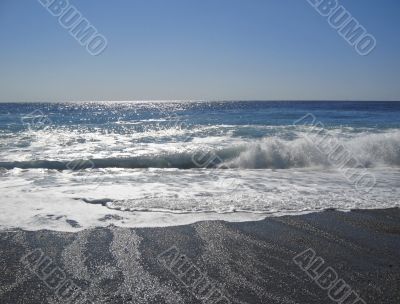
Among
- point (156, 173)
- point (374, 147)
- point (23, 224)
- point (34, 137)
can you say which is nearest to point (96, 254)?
point (23, 224)

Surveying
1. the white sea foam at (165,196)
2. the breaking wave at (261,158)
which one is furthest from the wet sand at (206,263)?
the breaking wave at (261,158)

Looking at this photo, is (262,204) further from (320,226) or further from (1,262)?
(1,262)

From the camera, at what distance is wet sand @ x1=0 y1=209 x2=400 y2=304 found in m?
3.46

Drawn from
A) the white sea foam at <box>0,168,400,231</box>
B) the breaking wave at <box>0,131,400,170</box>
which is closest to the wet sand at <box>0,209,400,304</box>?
the white sea foam at <box>0,168,400,231</box>

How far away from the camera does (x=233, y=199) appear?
7176 mm

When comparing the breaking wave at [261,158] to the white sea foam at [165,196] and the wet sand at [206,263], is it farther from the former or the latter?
the wet sand at [206,263]

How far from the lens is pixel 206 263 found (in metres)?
4.16

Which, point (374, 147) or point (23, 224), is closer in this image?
point (23, 224)

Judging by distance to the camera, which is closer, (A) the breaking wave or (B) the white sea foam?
(B) the white sea foam

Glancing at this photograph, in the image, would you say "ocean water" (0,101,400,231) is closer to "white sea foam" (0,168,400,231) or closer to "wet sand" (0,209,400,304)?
"white sea foam" (0,168,400,231)

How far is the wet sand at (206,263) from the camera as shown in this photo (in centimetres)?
346

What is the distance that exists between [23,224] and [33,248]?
3.75ft

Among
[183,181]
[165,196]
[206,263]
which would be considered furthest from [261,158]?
[206,263]

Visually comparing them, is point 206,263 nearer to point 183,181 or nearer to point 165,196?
point 165,196
